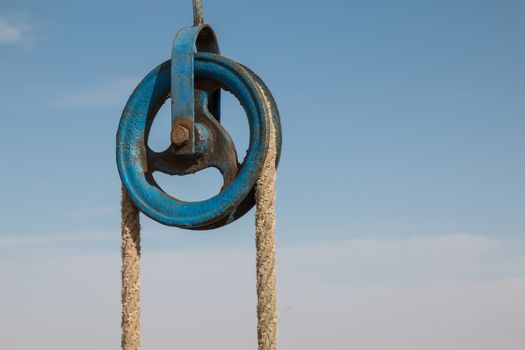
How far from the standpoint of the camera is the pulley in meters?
7.97

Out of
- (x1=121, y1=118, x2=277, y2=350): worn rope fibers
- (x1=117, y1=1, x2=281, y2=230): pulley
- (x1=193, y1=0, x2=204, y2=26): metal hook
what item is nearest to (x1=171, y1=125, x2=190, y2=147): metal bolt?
(x1=117, y1=1, x2=281, y2=230): pulley

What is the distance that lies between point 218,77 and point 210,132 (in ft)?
→ 1.68

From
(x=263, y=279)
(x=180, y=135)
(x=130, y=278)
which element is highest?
(x=180, y=135)

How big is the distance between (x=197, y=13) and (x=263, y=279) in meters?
2.64

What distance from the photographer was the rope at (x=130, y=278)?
27.2ft

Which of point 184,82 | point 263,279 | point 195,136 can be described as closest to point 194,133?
point 195,136

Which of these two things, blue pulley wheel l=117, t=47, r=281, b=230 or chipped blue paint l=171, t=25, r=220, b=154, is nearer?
blue pulley wheel l=117, t=47, r=281, b=230

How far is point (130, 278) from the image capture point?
8336 millimetres

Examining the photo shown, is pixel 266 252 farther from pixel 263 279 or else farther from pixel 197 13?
pixel 197 13

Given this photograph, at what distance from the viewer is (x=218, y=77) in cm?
820

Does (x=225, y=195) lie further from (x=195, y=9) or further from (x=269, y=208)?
(x=195, y=9)

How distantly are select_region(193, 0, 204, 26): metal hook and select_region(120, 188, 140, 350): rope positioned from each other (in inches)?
69.7

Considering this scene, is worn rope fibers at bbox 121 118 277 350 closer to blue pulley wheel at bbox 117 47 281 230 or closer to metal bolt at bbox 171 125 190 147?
blue pulley wheel at bbox 117 47 281 230

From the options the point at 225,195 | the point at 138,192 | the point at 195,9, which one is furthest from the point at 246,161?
the point at 195,9
